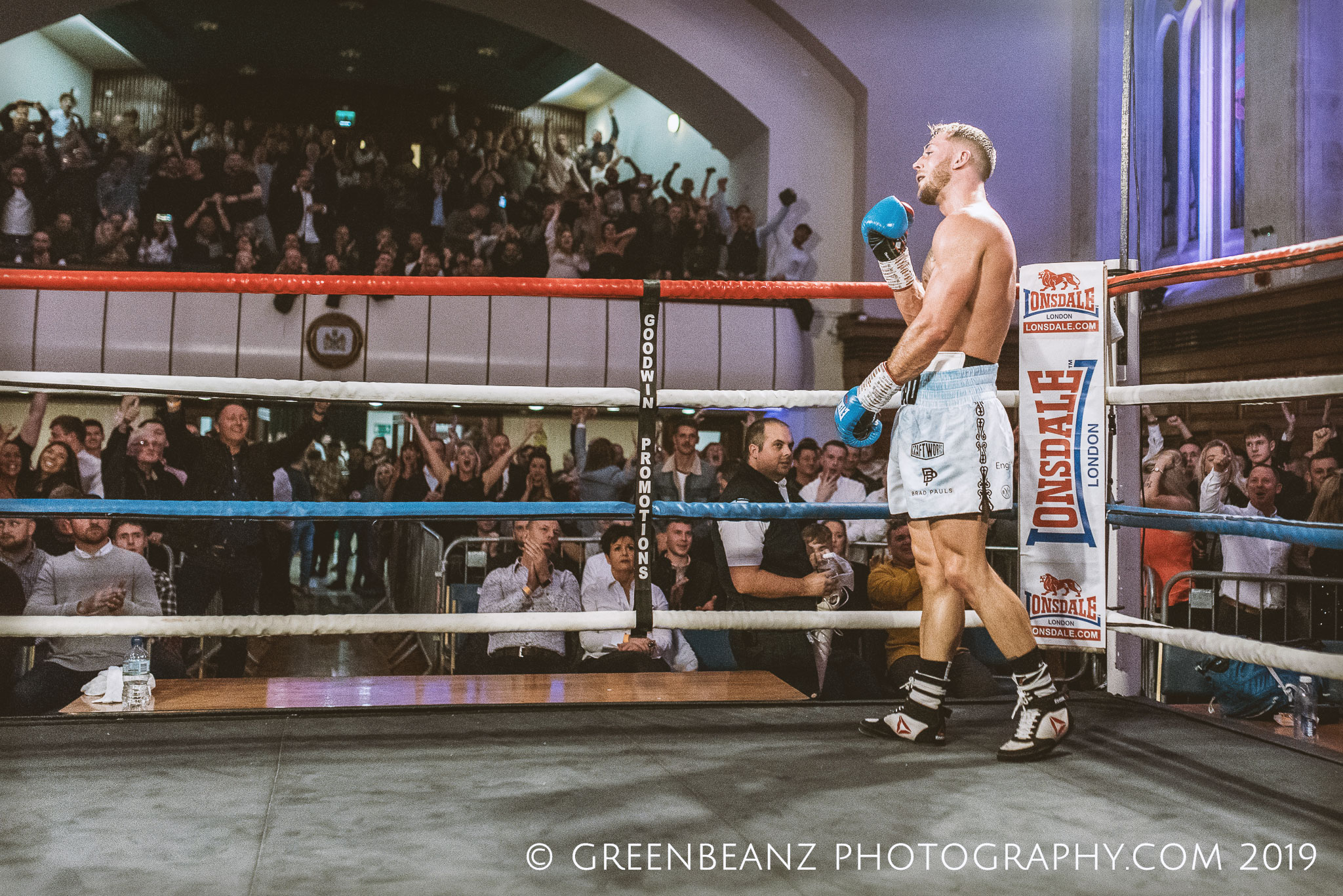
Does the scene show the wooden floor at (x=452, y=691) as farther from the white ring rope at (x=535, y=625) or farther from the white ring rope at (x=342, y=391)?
the white ring rope at (x=342, y=391)

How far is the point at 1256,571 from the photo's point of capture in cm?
463

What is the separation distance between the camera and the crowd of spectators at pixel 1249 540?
4531mm

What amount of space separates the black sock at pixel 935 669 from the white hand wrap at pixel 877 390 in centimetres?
51

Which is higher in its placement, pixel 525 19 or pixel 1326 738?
pixel 525 19

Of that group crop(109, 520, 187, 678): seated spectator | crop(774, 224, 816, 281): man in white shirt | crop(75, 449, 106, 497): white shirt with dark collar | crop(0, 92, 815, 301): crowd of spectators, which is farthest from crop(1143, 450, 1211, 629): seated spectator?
crop(75, 449, 106, 497): white shirt with dark collar

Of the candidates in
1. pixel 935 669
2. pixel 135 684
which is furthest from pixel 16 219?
pixel 935 669

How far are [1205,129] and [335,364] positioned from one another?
6.13m

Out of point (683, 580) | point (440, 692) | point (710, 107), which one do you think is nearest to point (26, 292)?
point (710, 107)

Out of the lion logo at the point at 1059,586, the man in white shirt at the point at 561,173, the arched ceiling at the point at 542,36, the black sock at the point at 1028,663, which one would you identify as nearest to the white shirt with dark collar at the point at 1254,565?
the lion logo at the point at 1059,586

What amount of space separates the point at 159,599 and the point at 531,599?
1291mm

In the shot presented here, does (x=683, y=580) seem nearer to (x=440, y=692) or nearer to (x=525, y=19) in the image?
(x=440, y=692)

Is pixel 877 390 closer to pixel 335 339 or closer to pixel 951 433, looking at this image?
pixel 951 433

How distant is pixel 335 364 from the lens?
7480 mm

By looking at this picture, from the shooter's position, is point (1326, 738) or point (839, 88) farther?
point (839, 88)
